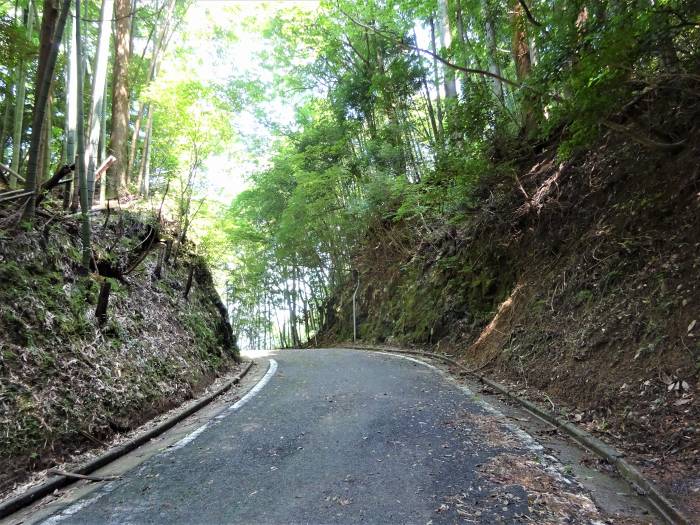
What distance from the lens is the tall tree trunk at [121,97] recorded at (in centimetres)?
1065

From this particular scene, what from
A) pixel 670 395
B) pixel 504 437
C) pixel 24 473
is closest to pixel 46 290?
pixel 24 473

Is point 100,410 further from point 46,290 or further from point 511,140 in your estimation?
point 511,140

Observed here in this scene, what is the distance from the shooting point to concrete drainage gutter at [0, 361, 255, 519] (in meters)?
3.20

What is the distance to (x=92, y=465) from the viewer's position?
393cm

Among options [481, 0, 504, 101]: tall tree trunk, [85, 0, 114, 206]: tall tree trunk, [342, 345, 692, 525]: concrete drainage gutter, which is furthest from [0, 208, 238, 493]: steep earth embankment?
[481, 0, 504, 101]: tall tree trunk

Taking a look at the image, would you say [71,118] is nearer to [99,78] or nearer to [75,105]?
[75,105]

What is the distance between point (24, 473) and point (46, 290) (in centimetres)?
227

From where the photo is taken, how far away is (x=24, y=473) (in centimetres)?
357

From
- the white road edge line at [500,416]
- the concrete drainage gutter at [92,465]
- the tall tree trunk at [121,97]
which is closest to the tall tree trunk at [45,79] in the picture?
the concrete drainage gutter at [92,465]

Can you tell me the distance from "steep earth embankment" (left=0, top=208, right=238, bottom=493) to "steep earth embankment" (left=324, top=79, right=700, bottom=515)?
15.8 feet

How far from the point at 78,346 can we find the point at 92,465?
1.55 metres

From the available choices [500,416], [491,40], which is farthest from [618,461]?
[491,40]

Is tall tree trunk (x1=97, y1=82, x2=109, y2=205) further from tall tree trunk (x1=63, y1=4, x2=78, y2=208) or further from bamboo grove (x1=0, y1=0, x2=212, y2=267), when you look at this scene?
tall tree trunk (x1=63, y1=4, x2=78, y2=208)

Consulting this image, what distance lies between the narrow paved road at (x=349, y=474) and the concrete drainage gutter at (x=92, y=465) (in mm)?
391
